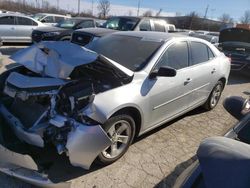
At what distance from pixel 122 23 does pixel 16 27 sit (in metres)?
5.06

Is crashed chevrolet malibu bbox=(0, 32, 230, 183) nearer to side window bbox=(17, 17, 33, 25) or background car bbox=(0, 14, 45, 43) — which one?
background car bbox=(0, 14, 45, 43)

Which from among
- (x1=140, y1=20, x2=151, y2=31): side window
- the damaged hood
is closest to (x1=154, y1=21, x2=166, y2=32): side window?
(x1=140, y1=20, x2=151, y2=31): side window

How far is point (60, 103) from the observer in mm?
3080

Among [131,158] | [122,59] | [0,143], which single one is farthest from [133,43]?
[0,143]

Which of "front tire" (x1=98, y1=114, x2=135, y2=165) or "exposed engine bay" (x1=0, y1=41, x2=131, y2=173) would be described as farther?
"front tire" (x1=98, y1=114, x2=135, y2=165)

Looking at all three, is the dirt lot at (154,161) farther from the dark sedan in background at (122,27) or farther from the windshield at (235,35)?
the windshield at (235,35)

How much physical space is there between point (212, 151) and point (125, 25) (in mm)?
9232

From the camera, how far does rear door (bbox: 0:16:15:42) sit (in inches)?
466

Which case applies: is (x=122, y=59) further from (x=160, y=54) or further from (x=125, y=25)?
(x=125, y=25)

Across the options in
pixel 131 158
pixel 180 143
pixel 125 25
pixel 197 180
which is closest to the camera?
pixel 197 180

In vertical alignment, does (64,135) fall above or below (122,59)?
below

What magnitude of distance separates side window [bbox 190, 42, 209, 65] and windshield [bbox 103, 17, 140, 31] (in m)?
5.19

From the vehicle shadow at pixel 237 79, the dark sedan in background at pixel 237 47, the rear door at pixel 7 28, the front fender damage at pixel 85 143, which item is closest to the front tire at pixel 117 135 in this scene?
the front fender damage at pixel 85 143

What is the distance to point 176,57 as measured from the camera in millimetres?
4355
